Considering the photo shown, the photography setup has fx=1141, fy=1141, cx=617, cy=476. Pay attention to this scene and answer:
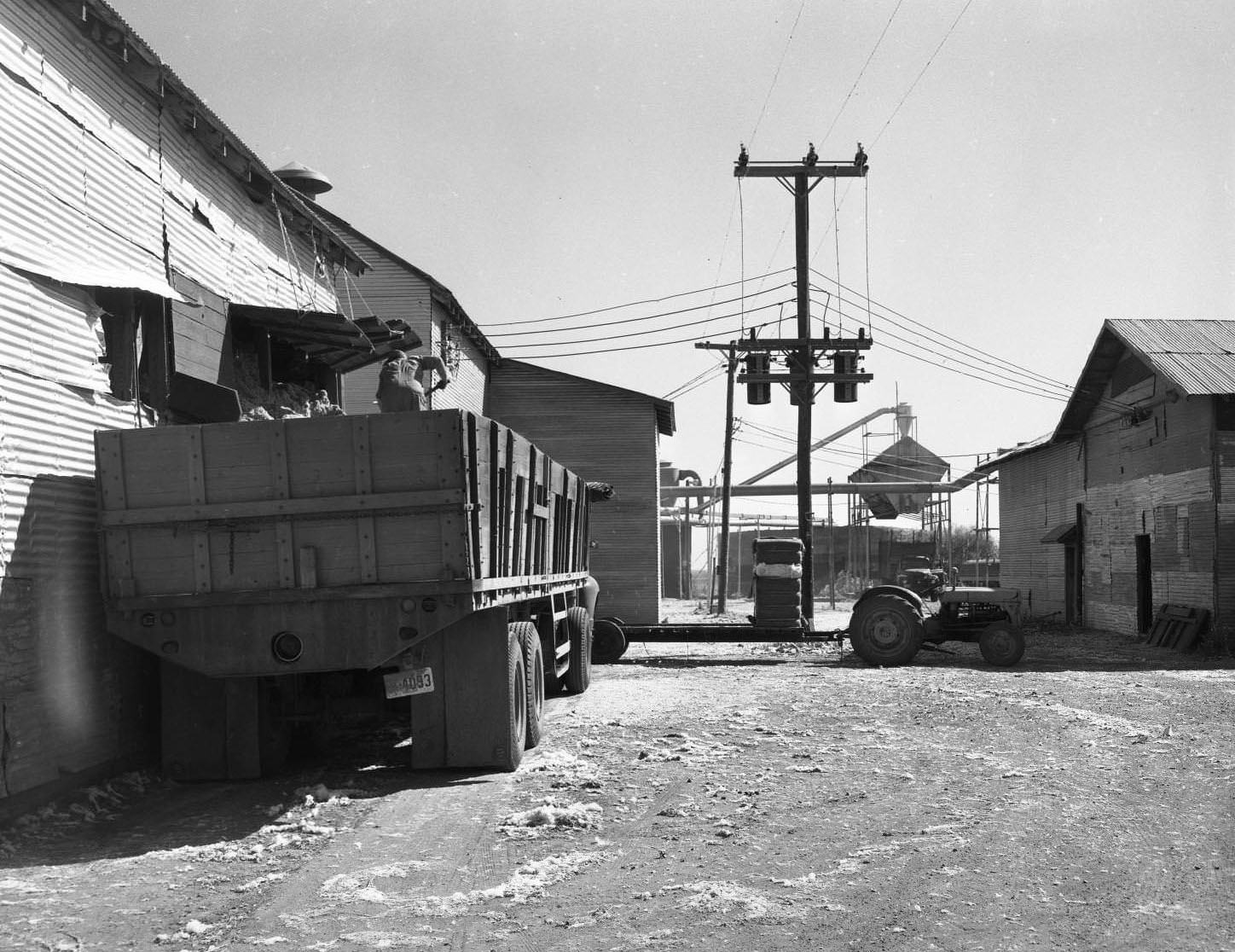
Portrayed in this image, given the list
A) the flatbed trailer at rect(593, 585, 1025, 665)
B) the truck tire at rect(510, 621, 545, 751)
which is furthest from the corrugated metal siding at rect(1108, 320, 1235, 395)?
the truck tire at rect(510, 621, 545, 751)

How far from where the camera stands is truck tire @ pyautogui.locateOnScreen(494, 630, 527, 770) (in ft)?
28.5

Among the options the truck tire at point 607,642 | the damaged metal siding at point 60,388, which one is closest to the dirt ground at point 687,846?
the damaged metal siding at point 60,388

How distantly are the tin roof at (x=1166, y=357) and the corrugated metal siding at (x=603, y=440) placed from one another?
10.2 meters

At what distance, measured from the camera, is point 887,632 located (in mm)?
17672

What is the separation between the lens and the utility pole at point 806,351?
22.9 meters

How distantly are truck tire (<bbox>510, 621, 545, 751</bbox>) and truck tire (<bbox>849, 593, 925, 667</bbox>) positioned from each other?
8667mm

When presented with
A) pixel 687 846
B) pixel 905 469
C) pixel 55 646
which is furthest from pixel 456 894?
pixel 905 469

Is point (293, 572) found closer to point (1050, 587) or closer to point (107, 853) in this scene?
point (107, 853)

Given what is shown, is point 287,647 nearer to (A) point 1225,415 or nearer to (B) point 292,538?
(B) point 292,538

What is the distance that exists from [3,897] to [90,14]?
6.73 meters

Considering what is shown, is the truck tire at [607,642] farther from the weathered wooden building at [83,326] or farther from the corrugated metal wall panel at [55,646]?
the corrugated metal wall panel at [55,646]

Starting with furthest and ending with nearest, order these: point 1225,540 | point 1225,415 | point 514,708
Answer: point 1225,415, point 1225,540, point 514,708

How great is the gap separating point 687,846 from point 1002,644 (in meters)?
12.5

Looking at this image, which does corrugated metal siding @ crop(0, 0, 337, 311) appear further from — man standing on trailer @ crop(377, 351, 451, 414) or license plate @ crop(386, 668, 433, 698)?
license plate @ crop(386, 668, 433, 698)
